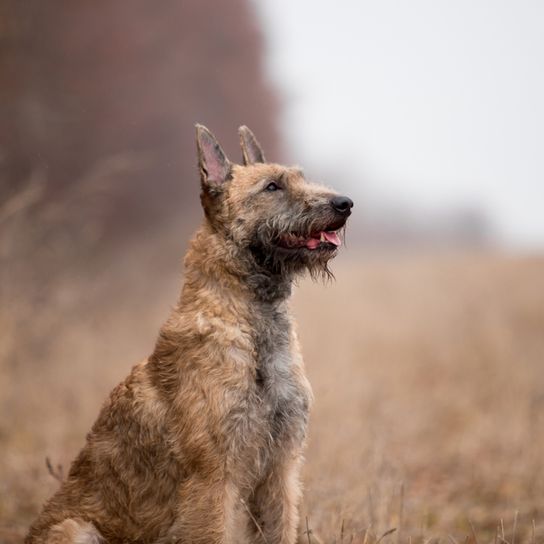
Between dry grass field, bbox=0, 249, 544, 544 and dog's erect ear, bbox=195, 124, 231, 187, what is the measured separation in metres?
2.12

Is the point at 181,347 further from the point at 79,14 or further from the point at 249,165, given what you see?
the point at 79,14

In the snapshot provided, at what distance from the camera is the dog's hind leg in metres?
3.65

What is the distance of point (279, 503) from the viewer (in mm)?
3859

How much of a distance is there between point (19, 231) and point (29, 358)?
1.82 m

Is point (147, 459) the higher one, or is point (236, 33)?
point (236, 33)

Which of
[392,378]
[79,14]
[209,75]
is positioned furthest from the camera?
[209,75]

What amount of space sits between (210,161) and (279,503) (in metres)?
2.00

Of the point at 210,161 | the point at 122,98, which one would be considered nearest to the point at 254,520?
the point at 210,161

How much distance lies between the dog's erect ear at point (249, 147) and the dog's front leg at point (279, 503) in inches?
74.7

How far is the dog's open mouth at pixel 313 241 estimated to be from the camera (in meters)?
3.99

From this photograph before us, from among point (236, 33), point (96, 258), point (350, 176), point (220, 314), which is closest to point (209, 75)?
point (236, 33)

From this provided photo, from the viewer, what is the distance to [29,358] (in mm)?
8852

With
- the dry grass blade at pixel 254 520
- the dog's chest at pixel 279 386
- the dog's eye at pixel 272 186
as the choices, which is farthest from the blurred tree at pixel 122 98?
the dry grass blade at pixel 254 520

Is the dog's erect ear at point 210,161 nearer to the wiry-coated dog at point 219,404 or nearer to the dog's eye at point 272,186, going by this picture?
the wiry-coated dog at point 219,404
